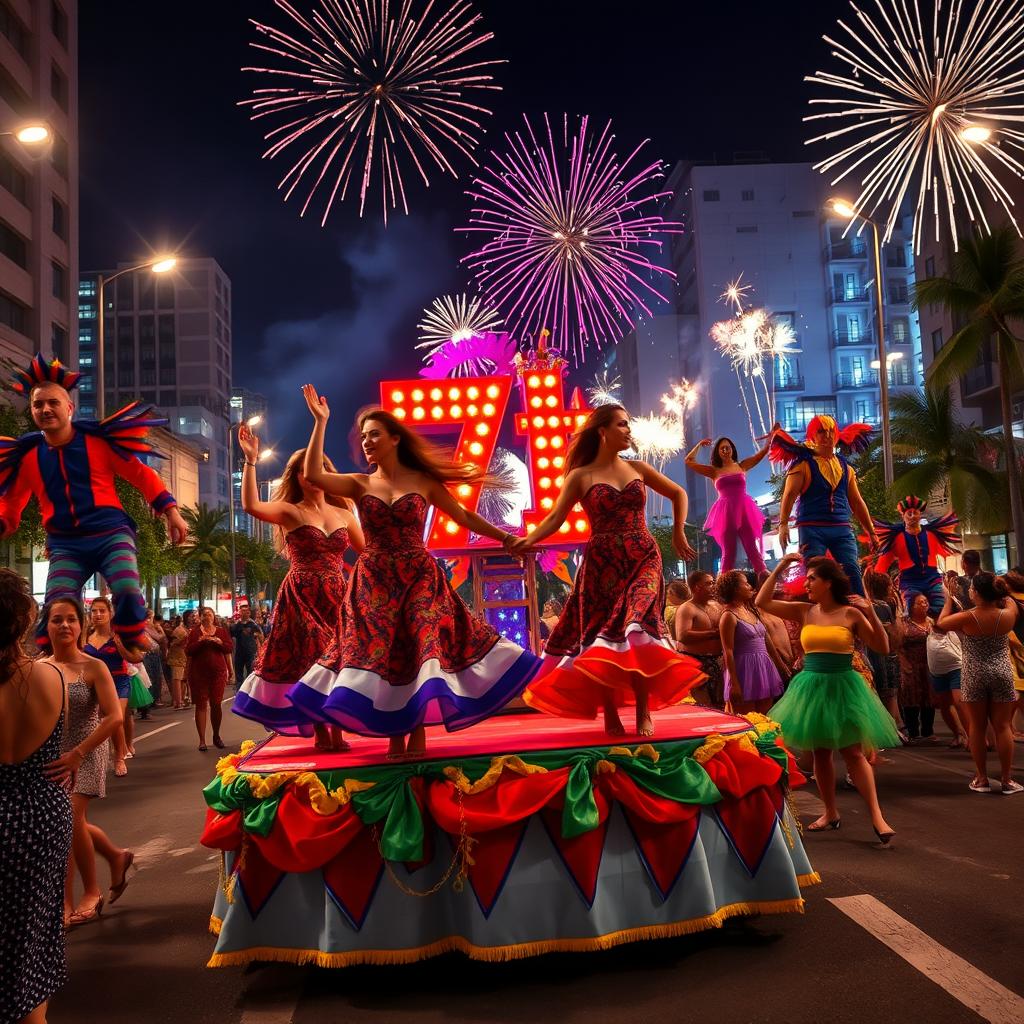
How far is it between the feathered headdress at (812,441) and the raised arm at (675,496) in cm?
356

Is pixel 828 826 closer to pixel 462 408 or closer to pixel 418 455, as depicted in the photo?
pixel 418 455

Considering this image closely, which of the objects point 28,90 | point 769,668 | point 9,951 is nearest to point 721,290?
point 28,90

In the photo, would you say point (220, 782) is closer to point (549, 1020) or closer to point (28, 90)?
point (549, 1020)

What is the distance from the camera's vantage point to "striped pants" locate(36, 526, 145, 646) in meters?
6.59

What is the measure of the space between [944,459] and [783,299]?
2331 inches

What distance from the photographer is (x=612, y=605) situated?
19.1 ft

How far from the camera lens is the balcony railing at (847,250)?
81.6 meters

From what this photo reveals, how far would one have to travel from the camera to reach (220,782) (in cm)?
503

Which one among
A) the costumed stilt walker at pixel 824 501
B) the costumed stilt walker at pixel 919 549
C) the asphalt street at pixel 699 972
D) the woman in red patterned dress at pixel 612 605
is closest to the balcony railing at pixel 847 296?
the costumed stilt walker at pixel 919 549

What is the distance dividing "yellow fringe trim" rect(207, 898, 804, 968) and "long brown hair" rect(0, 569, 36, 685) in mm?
1961

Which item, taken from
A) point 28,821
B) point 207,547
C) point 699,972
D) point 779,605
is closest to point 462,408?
point 779,605

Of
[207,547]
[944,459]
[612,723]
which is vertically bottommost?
[612,723]

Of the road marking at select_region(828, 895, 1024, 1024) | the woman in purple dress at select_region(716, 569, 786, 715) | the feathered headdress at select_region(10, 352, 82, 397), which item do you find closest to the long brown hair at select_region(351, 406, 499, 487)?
the feathered headdress at select_region(10, 352, 82, 397)

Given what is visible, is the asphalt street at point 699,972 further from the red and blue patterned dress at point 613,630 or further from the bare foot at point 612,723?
the red and blue patterned dress at point 613,630
